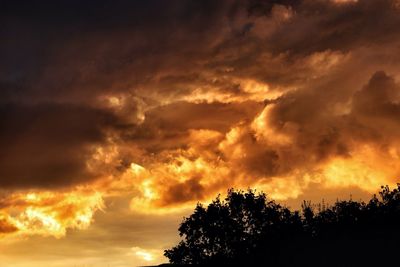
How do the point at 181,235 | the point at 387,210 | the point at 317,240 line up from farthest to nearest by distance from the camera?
the point at 181,235, the point at 387,210, the point at 317,240

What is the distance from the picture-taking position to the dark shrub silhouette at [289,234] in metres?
53.9

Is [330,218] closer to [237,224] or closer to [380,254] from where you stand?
[237,224]

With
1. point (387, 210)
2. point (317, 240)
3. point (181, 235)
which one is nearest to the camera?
point (317, 240)

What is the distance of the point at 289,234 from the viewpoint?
8112cm

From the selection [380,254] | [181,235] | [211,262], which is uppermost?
[181,235]

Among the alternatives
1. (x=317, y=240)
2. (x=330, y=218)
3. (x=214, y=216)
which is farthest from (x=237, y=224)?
(x=317, y=240)

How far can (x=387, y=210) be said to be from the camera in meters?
76.9

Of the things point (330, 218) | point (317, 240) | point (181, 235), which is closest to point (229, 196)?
point (181, 235)

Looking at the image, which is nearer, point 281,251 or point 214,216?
point 281,251

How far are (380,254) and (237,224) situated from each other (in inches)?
1637

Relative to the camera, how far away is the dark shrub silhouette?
53.9 metres

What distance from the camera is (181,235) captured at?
294ft

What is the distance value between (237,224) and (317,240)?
104ft

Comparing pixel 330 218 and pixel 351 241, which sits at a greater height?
pixel 330 218
